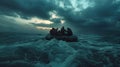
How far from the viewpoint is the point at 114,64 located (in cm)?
2194

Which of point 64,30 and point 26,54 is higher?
point 64,30

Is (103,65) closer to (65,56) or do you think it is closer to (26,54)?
(65,56)

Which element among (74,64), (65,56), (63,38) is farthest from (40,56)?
(63,38)

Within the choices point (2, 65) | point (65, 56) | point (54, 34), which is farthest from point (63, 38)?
point (2, 65)

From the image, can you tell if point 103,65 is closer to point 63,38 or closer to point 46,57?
point 46,57

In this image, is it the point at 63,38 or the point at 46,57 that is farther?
the point at 63,38

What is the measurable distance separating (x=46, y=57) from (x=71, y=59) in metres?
3.66

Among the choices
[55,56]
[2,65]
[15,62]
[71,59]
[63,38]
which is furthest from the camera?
[63,38]

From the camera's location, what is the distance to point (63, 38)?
39.2 m

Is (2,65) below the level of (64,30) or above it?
below

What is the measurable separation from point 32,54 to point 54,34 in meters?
17.2

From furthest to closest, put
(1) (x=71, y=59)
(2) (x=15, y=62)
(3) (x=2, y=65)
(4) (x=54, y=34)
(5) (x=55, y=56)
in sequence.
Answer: (4) (x=54, y=34)
(5) (x=55, y=56)
(1) (x=71, y=59)
(2) (x=15, y=62)
(3) (x=2, y=65)

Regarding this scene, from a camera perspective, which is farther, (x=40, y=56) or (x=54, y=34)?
(x=54, y=34)

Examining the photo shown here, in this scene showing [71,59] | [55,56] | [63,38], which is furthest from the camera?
[63,38]
